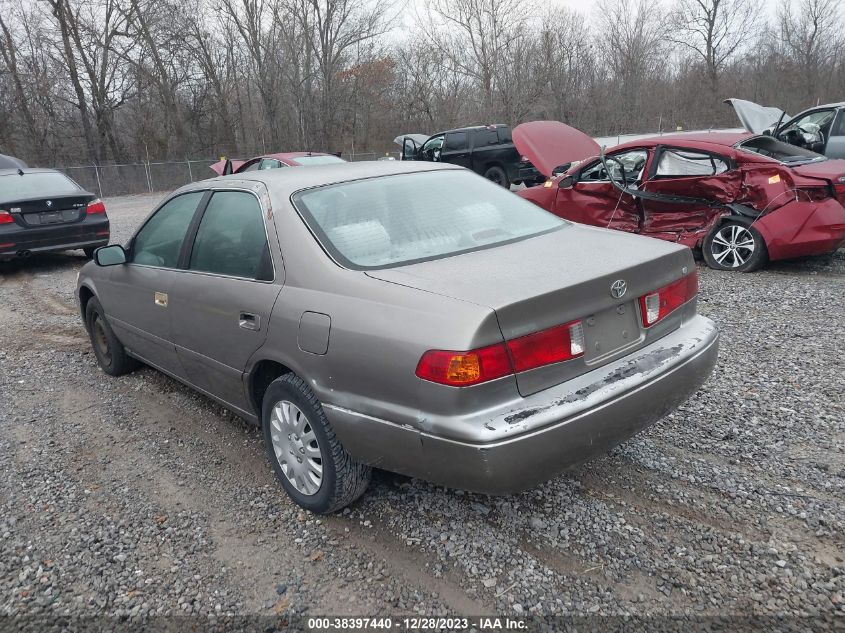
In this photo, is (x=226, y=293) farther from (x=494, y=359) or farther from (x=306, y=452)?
(x=494, y=359)

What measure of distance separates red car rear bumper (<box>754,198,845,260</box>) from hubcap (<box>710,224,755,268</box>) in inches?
9.5

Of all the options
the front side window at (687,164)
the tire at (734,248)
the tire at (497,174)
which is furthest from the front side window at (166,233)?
the tire at (497,174)

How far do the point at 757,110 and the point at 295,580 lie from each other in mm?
9416

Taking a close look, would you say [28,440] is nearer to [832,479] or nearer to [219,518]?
[219,518]

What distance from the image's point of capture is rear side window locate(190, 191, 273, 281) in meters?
3.10

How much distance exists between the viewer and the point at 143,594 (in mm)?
2508

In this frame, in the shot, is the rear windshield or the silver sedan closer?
the silver sedan

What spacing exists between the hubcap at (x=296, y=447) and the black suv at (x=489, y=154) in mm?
14097

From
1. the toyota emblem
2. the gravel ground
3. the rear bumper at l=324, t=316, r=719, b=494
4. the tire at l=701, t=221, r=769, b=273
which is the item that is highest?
the toyota emblem

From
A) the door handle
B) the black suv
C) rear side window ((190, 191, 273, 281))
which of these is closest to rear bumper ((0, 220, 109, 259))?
rear side window ((190, 191, 273, 281))

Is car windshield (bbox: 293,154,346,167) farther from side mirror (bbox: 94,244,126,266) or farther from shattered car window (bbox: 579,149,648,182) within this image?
side mirror (bbox: 94,244,126,266)

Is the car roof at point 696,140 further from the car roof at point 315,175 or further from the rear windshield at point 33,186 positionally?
the rear windshield at point 33,186

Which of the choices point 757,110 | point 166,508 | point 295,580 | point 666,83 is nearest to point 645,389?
point 295,580

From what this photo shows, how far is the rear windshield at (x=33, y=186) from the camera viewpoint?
29.5 feet
